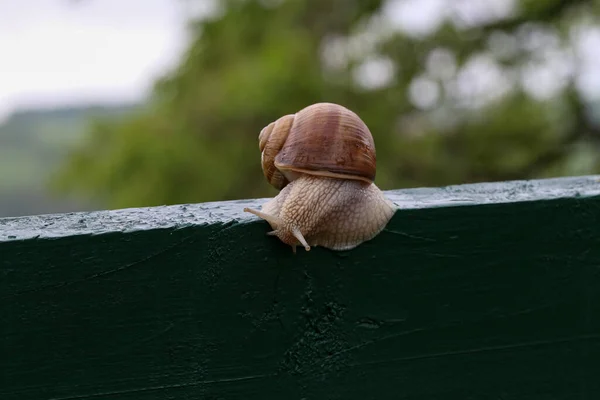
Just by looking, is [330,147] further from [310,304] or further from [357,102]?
[357,102]

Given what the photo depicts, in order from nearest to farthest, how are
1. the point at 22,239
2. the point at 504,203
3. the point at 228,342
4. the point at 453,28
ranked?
the point at 22,239
the point at 228,342
the point at 504,203
the point at 453,28

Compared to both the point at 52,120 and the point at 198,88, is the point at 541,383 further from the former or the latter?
the point at 52,120

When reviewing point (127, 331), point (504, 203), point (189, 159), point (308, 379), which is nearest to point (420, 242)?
point (504, 203)

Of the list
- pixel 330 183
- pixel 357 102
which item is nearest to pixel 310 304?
pixel 330 183

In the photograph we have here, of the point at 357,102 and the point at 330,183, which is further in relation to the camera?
the point at 357,102

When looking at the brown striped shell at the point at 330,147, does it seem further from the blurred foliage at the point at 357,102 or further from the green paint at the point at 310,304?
the blurred foliage at the point at 357,102

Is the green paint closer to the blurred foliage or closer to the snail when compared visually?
the snail
